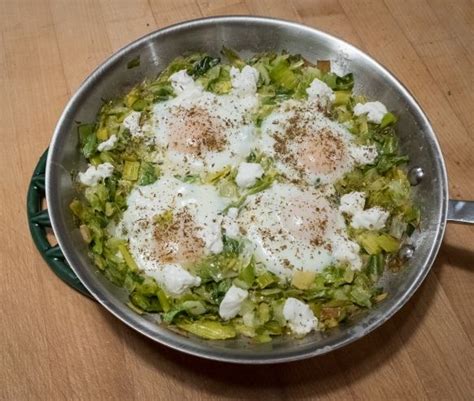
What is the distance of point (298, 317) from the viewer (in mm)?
1550

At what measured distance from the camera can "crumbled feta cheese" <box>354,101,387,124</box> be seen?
1911 mm

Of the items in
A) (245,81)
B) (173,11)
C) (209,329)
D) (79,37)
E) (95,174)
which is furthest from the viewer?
(173,11)

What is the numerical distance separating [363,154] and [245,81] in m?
0.51

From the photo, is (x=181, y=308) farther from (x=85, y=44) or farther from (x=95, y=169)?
(x=85, y=44)

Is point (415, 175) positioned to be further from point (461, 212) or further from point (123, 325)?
point (123, 325)

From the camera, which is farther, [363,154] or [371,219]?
[363,154]

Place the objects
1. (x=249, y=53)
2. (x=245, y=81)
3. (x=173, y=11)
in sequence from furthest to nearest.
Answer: (x=173, y=11)
(x=249, y=53)
(x=245, y=81)

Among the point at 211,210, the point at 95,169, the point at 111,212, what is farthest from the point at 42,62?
the point at 211,210

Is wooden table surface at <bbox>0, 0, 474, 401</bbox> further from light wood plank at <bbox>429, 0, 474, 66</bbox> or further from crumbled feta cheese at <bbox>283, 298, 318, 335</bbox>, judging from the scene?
crumbled feta cheese at <bbox>283, 298, 318, 335</bbox>

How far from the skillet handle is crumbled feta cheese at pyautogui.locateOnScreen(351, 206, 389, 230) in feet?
0.66

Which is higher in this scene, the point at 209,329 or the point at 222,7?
the point at 222,7

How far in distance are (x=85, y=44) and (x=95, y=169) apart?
2.70 ft

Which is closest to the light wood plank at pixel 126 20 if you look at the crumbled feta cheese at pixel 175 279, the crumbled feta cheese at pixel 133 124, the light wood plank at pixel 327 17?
the crumbled feta cheese at pixel 133 124

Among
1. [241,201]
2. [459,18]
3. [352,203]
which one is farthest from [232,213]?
[459,18]
